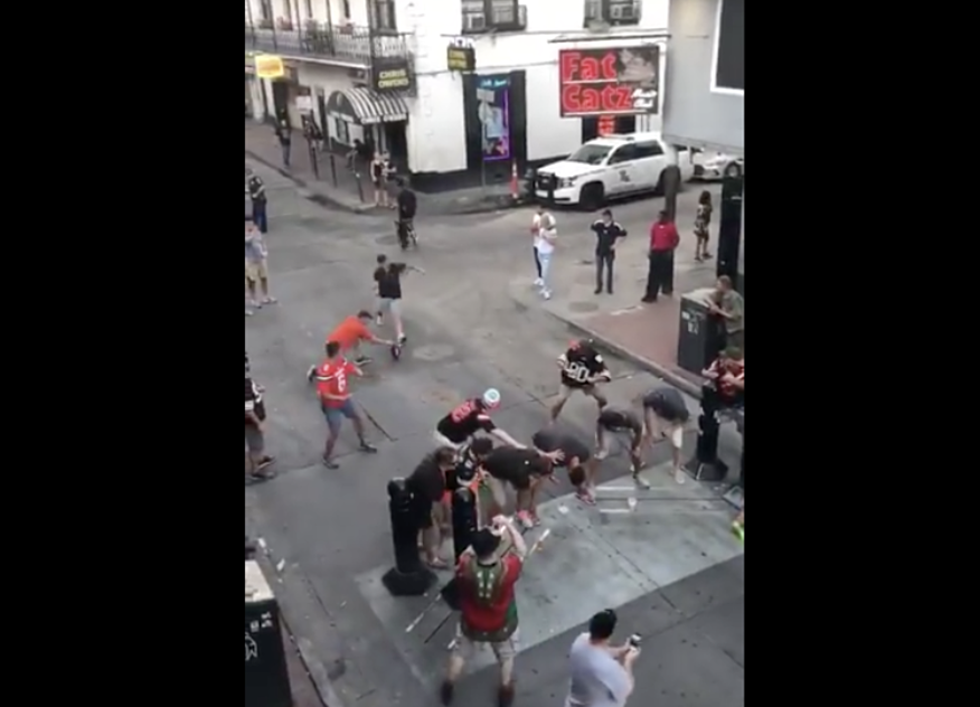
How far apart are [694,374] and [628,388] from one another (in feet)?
2.59

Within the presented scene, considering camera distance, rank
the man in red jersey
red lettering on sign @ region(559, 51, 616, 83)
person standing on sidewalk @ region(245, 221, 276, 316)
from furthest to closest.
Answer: red lettering on sign @ region(559, 51, 616, 83), person standing on sidewalk @ region(245, 221, 276, 316), the man in red jersey

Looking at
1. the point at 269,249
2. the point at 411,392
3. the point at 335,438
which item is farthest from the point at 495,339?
the point at 269,249

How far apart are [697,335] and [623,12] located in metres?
15.3

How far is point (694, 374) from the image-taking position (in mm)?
10852

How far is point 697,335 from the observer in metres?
10.7

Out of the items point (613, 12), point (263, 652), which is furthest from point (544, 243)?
point (613, 12)

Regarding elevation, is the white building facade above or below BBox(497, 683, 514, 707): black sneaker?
above

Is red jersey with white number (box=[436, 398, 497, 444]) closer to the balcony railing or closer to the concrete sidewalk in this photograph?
the concrete sidewalk

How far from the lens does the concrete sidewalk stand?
861 inches

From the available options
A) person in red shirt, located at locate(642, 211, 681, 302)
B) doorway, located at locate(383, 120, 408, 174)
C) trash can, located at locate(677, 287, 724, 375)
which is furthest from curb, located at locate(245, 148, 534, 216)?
trash can, located at locate(677, 287, 724, 375)

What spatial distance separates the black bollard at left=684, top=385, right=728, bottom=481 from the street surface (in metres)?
0.18

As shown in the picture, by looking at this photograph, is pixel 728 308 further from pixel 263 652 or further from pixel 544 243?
pixel 263 652

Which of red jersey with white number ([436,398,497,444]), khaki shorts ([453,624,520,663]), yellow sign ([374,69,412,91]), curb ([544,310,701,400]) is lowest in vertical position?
curb ([544,310,701,400])

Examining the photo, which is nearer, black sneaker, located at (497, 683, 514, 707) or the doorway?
black sneaker, located at (497, 683, 514, 707)
